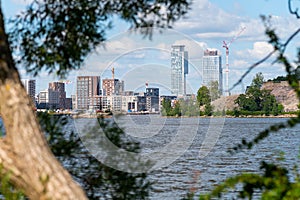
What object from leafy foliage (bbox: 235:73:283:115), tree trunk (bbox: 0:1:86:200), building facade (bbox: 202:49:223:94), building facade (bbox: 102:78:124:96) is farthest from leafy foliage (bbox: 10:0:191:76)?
leafy foliage (bbox: 235:73:283:115)

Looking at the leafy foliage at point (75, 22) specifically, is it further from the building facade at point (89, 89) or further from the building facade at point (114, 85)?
the building facade at point (114, 85)

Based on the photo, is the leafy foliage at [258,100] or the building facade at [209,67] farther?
the leafy foliage at [258,100]

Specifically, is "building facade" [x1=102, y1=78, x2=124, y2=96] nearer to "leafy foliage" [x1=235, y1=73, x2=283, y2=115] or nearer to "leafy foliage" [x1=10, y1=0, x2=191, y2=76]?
"leafy foliage" [x1=10, y1=0, x2=191, y2=76]

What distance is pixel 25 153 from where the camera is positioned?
17.1ft

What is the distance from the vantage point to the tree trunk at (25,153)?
5.17m

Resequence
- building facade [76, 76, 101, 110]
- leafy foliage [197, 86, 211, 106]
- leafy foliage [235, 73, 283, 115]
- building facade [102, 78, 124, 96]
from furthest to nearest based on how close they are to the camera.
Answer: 1. leafy foliage [235, 73, 283, 115]
2. leafy foliage [197, 86, 211, 106]
3. building facade [102, 78, 124, 96]
4. building facade [76, 76, 101, 110]

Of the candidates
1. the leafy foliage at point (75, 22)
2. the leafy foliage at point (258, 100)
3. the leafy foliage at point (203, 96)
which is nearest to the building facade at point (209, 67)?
the leafy foliage at point (203, 96)

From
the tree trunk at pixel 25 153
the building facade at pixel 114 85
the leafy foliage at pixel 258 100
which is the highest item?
the leafy foliage at pixel 258 100

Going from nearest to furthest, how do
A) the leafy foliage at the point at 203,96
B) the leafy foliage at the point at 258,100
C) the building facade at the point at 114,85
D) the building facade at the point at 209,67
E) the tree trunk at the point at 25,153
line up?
1. the tree trunk at the point at 25,153
2. the building facade at the point at 114,85
3. the building facade at the point at 209,67
4. the leafy foliage at the point at 203,96
5. the leafy foliage at the point at 258,100

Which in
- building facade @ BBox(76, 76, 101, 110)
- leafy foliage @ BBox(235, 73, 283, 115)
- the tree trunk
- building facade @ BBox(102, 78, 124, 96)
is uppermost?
leafy foliage @ BBox(235, 73, 283, 115)

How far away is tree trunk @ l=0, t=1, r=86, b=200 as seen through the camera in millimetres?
5168

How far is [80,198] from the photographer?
522cm

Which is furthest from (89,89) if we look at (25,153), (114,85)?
(25,153)

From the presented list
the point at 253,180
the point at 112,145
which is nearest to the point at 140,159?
the point at 112,145
